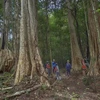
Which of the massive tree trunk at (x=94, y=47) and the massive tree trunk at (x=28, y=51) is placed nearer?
the massive tree trunk at (x=28, y=51)

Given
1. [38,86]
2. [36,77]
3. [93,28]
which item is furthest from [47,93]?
[93,28]

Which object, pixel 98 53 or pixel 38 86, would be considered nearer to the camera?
pixel 38 86

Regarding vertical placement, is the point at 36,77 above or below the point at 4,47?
below

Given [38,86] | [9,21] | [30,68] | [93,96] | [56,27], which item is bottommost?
[93,96]

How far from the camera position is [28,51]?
9.30 metres

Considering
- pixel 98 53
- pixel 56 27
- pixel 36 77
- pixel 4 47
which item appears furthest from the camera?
pixel 56 27

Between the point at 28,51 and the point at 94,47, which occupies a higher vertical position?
the point at 94,47

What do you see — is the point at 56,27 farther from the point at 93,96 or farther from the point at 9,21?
the point at 93,96

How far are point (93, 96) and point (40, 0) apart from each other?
35.8 ft

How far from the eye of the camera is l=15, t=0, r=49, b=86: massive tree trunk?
28.8ft

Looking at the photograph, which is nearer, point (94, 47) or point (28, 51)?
point (28, 51)

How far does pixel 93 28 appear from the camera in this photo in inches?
517

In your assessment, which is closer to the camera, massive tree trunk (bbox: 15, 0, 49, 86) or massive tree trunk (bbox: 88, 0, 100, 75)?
massive tree trunk (bbox: 15, 0, 49, 86)

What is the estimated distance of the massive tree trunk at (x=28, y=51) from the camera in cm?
878
